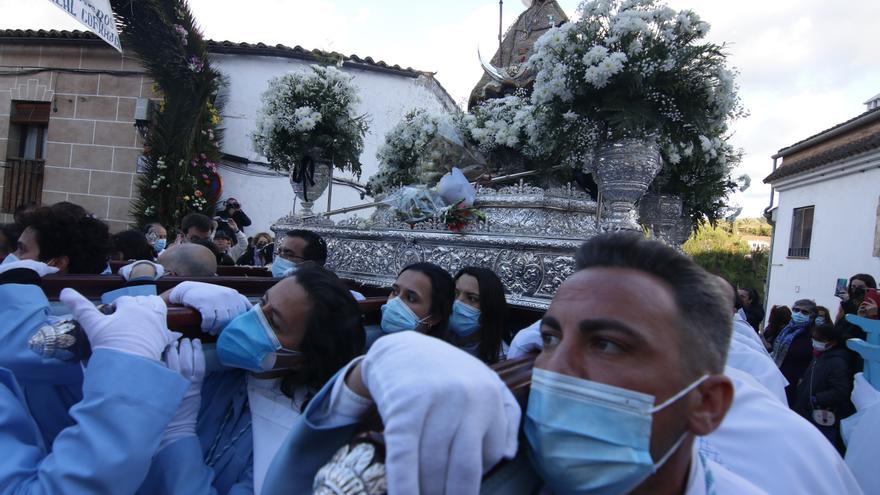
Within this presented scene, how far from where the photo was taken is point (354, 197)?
465 inches

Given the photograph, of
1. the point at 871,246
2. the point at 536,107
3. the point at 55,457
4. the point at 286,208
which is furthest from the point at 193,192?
the point at 871,246

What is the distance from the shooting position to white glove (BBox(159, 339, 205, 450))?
1701mm

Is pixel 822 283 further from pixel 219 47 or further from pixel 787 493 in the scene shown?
pixel 219 47

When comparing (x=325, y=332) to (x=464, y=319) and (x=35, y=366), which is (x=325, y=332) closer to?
(x=35, y=366)

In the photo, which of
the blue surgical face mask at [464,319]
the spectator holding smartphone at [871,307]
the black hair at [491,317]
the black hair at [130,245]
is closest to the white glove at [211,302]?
the blue surgical face mask at [464,319]

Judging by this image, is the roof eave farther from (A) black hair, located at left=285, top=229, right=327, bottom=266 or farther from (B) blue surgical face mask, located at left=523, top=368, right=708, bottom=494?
(B) blue surgical face mask, located at left=523, top=368, right=708, bottom=494

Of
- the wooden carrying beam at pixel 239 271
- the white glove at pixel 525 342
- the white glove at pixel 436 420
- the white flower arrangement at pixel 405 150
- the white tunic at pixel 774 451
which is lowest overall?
the white tunic at pixel 774 451

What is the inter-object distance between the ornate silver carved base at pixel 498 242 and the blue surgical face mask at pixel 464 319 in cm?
51

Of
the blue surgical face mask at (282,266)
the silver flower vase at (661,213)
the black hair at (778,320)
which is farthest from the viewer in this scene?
the black hair at (778,320)

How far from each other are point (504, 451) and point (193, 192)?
30.1 ft

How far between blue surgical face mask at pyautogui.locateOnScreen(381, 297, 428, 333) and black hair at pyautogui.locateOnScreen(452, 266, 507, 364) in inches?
15.0

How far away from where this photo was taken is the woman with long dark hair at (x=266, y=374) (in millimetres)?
1764

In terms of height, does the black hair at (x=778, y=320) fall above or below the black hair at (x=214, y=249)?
below

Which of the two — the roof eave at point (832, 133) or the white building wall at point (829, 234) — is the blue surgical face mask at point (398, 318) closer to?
the white building wall at point (829, 234)
